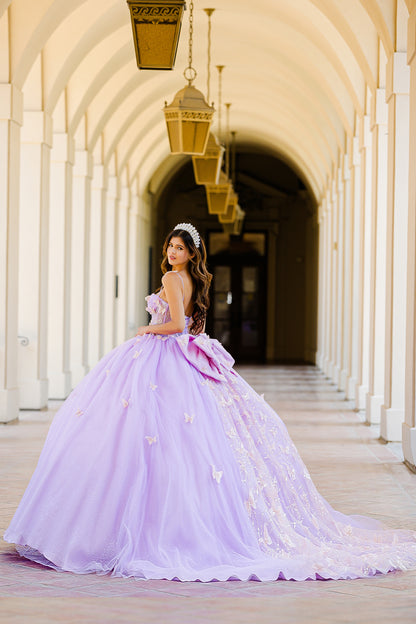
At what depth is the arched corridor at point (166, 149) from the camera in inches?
390

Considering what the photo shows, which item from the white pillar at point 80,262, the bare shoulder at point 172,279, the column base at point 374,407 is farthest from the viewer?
the white pillar at point 80,262

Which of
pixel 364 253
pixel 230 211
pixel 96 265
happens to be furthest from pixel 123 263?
pixel 364 253

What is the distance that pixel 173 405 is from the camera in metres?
5.13

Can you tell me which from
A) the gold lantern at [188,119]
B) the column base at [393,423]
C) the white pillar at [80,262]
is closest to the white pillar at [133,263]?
the white pillar at [80,262]

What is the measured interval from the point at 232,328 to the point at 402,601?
26440 mm

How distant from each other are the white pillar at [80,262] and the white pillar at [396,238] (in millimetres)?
6936

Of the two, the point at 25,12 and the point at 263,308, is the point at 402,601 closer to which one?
the point at 25,12

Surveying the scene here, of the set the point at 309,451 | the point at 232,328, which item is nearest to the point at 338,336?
the point at 309,451

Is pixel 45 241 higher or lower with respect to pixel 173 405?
higher

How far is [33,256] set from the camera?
12773mm

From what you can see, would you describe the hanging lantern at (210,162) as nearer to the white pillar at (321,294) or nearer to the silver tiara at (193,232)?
the silver tiara at (193,232)

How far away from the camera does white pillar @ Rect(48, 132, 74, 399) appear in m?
14.2

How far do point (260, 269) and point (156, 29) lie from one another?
23.7m

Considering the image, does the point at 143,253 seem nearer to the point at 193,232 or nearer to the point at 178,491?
the point at 193,232
